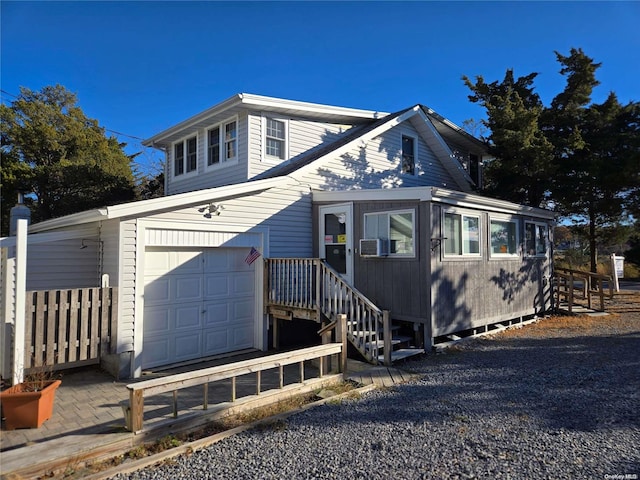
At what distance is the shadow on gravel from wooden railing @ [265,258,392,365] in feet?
2.65

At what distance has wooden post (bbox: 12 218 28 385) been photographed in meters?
5.13

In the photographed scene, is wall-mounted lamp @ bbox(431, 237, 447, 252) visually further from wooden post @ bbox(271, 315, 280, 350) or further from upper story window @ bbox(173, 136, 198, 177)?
upper story window @ bbox(173, 136, 198, 177)

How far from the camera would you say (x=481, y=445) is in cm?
391

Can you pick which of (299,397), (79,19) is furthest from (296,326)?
(79,19)

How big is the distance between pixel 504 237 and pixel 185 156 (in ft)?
30.4

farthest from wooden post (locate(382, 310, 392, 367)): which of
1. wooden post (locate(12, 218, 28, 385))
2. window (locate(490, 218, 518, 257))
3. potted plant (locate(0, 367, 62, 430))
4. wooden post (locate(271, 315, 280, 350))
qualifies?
wooden post (locate(12, 218, 28, 385))

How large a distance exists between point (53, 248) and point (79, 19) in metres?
5.00

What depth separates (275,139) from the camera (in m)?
10.3

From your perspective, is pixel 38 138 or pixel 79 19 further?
pixel 38 138

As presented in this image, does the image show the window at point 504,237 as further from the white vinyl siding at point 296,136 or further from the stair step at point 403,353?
the white vinyl siding at point 296,136

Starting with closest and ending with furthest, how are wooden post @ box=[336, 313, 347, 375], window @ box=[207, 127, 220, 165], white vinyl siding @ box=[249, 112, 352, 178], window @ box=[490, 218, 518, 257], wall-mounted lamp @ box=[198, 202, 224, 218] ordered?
1. wooden post @ box=[336, 313, 347, 375]
2. wall-mounted lamp @ box=[198, 202, 224, 218]
3. window @ box=[490, 218, 518, 257]
4. white vinyl siding @ box=[249, 112, 352, 178]
5. window @ box=[207, 127, 220, 165]

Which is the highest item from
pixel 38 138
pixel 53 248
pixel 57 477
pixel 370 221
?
pixel 38 138

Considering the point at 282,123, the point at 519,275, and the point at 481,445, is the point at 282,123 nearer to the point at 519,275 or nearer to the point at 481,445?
the point at 519,275

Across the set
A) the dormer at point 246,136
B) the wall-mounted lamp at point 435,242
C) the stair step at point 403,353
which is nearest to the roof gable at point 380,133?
the dormer at point 246,136
